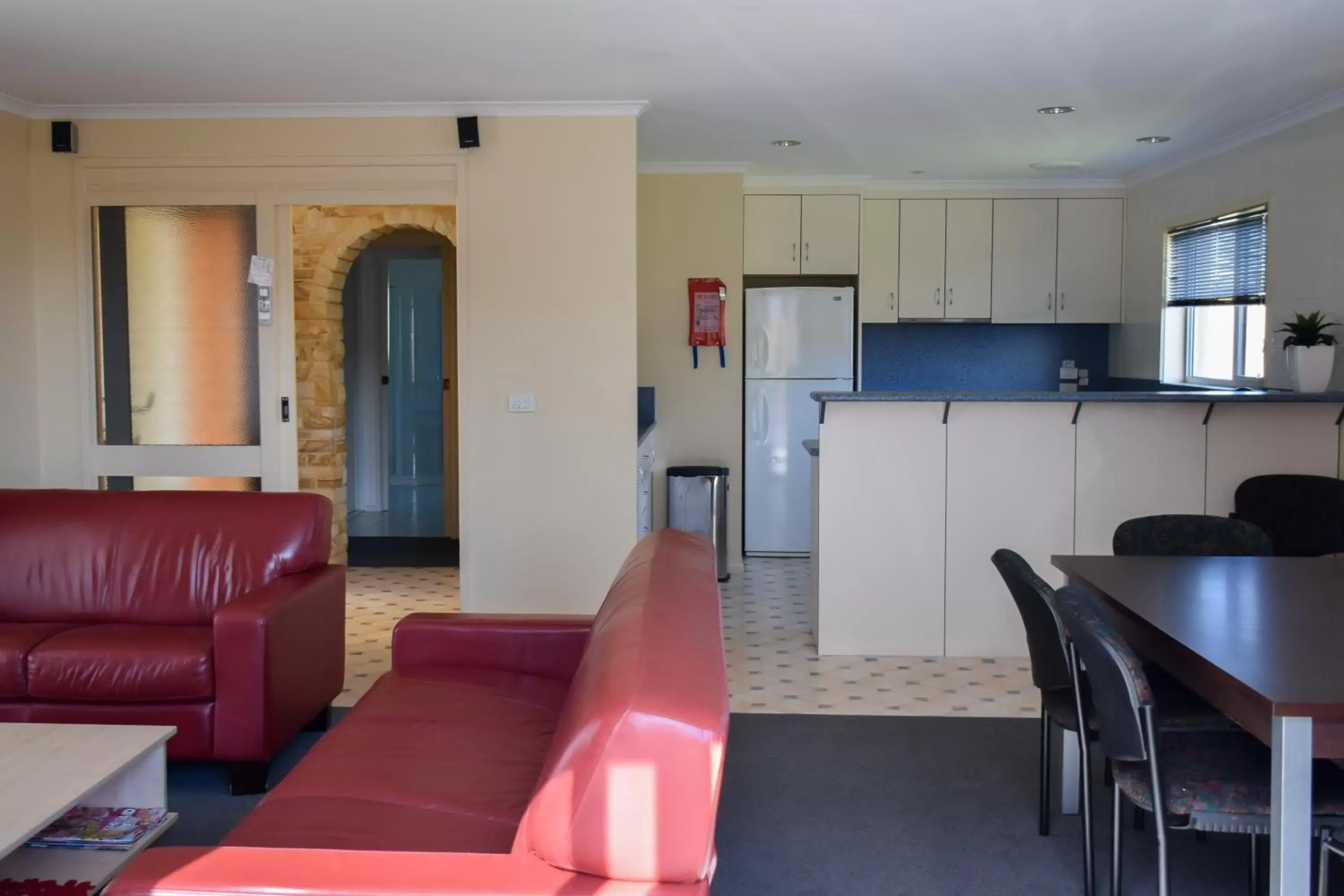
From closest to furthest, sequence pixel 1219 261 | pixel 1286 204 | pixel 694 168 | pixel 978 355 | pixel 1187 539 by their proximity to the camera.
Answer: pixel 1187 539 → pixel 1286 204 → pixel 1219 261 → pixel 694 168 → pixel 978 355

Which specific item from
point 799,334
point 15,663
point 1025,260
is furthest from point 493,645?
point 1025,260

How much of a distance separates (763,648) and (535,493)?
1304 millimetres

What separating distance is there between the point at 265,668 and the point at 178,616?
2.50ft

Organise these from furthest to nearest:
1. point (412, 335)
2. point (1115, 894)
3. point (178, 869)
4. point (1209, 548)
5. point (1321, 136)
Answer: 1. point (412, 335)
2. point (1321, 136)
3. point (1209, 548)
4. point (1115, 894)
5. point (178, 869)

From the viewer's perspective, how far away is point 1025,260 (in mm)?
8023

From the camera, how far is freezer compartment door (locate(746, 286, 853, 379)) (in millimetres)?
7840

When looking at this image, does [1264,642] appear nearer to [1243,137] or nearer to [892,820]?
[892,820]

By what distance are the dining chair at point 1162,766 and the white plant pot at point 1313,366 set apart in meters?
3.19

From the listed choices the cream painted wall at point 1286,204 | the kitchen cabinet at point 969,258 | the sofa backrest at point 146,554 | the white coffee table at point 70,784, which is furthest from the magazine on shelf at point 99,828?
the kitchen cabinet at point 969,258

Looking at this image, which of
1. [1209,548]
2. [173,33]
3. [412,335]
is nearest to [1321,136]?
[1209,548]

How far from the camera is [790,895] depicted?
2977 mm

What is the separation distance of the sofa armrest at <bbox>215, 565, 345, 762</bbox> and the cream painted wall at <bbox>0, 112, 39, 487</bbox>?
94.4 inches

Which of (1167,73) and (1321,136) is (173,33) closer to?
(1167,73)

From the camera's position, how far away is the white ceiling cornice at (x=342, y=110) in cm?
556
